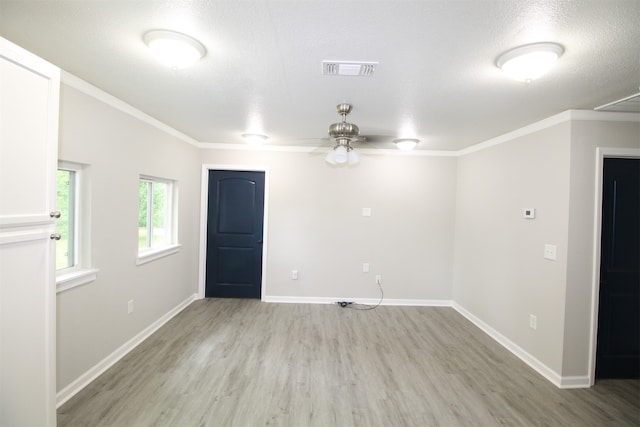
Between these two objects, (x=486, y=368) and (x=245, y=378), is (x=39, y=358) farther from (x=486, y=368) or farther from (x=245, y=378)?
(x=486, y=368)

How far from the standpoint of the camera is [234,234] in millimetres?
4402

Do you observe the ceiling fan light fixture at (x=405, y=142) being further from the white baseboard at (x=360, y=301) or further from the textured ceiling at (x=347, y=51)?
the white baseboard at (x=360, y=301)

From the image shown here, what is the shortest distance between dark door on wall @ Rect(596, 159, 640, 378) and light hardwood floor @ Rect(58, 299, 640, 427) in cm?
22

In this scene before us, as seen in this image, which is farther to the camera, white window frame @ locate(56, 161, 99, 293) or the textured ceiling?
white window frame @ locate(56, 161, 99, 293)

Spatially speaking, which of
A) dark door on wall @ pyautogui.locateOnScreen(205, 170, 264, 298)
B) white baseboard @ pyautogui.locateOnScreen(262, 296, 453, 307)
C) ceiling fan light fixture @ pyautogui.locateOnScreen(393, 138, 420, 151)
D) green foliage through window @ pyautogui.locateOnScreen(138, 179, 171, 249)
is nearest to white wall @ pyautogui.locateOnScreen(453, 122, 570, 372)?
white baseboard @ pyautogui.locateOnScreen(262, 296, 453, 307)

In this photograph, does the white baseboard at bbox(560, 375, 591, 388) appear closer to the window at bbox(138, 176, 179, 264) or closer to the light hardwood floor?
the light hardwood floor

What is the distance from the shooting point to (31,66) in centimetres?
127

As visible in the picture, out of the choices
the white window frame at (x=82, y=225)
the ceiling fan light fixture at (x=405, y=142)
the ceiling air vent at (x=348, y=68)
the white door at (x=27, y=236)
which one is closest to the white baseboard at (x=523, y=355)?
the ceiling fan light fixture at (x=405, y=142)

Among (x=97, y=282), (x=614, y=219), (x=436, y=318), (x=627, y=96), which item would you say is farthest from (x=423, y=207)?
(x=97, y=282)

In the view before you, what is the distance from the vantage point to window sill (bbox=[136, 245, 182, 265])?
2.97 metres

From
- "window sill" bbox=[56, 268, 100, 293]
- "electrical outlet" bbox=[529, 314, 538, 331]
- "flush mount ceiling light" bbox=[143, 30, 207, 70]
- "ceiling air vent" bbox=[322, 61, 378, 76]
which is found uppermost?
"ceiling air vent" bbox=[322, 61, 378, 76]

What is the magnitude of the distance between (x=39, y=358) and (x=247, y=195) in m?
3.18

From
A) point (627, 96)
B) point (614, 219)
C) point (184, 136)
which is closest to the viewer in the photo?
point (627, 96)

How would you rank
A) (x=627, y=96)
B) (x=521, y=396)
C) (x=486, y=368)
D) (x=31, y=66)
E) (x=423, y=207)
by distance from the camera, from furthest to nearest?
(x=423, y=207) < (x=486, y=368) < (x=521, y=396) < (x=627, y=96) < (x=31, y=66)
